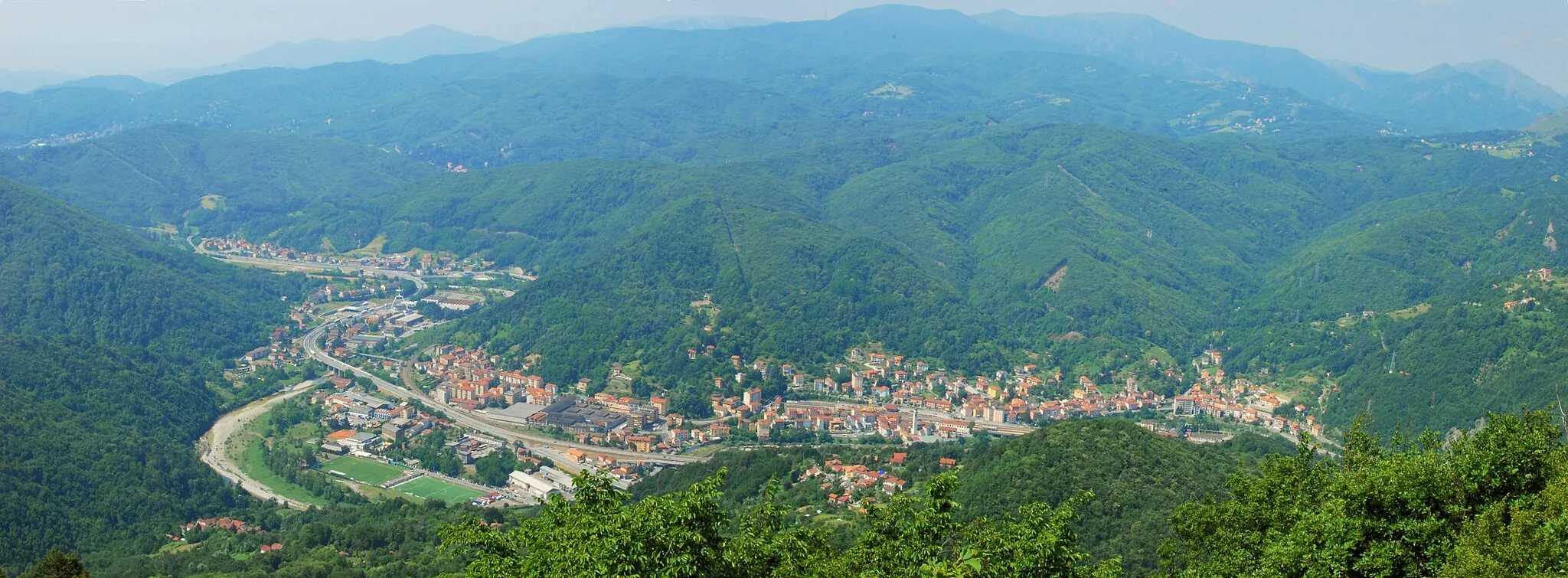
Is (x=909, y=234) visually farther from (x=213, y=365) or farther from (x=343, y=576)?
(x=343, y=576)

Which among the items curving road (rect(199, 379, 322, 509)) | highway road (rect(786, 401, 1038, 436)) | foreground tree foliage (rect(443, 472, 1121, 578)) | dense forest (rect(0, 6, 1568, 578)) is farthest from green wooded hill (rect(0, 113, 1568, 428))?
foreground tree foliage (rect(443, 472, 1121, 578))

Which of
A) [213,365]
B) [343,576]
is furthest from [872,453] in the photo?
[213,365]

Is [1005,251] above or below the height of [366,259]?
above

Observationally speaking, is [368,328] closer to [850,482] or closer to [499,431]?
[499,431]

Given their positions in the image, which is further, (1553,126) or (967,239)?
(1553,126)

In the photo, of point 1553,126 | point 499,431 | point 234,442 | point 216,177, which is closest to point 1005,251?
point 499,431

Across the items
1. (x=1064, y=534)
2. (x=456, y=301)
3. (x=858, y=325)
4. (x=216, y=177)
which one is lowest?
(x=858, y=325)

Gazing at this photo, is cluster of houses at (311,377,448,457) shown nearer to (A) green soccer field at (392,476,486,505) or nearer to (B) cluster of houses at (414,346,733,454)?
(B) cluster of houses at (414,346,733,454)
